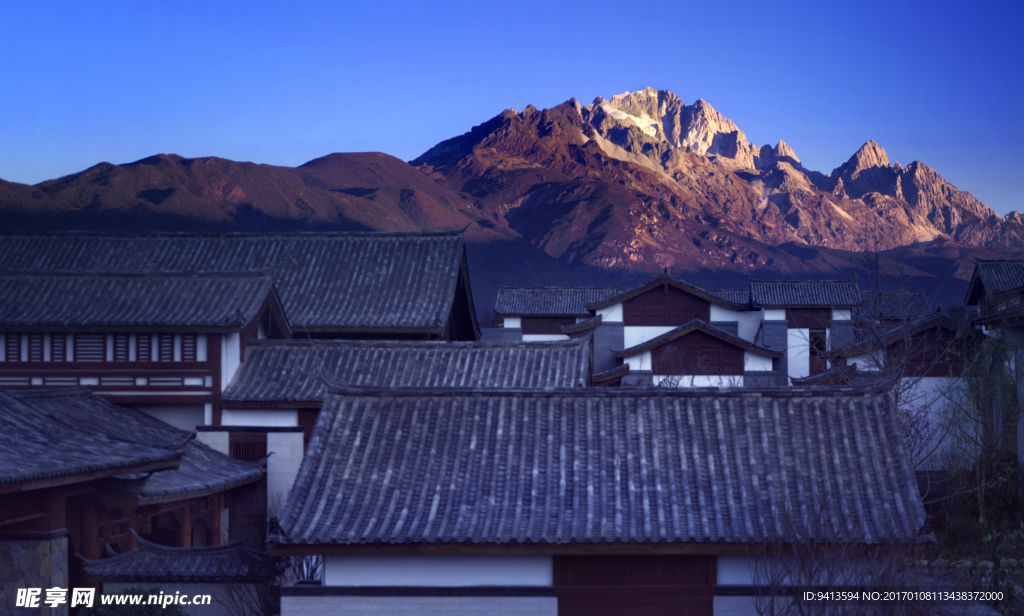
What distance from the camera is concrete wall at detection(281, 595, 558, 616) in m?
10.6

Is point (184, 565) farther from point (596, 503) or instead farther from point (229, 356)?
point (229, 356)

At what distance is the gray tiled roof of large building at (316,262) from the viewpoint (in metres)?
25.0

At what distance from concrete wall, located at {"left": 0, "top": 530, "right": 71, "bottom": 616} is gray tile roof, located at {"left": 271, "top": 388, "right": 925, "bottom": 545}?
4190 mm

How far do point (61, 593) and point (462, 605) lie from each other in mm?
6180

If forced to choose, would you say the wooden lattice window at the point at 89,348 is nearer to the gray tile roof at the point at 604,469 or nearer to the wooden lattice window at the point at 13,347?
the wooden lattice window at the point at 13,347

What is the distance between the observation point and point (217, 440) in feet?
67.1

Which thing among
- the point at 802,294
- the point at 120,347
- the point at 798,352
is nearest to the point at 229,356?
the point at 120,347

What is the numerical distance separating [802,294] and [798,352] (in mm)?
5288

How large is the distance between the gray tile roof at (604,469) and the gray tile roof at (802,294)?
39.4m

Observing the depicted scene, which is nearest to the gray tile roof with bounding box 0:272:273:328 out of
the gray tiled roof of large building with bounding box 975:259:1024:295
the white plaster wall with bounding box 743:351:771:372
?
the white plaster wall with bounding box 743:351:771:372

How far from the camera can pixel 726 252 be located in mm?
149000

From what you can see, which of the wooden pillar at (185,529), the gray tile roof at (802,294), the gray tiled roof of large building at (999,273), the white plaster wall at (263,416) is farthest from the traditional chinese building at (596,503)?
the gray tile roof at (802,294)

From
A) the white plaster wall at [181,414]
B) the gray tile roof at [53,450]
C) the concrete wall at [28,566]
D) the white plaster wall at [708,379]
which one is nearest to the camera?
the gray tile roof at [53,450]

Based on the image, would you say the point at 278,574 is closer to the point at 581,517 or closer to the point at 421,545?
the point at 421,545
